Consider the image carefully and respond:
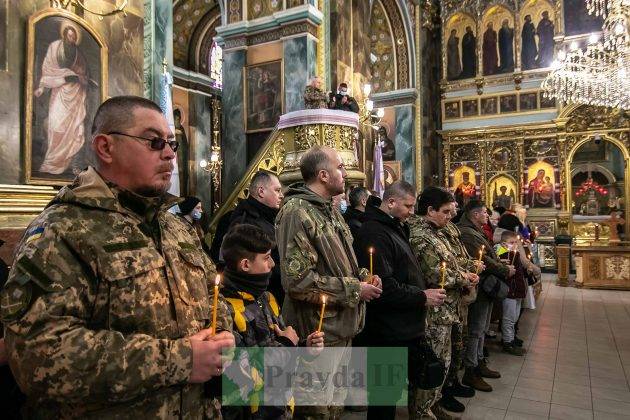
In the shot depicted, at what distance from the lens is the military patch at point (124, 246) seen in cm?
131

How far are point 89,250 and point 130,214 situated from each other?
0.61 ft

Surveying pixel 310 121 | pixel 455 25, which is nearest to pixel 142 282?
pixel 310 121

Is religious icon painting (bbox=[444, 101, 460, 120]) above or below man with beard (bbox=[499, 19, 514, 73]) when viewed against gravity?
below

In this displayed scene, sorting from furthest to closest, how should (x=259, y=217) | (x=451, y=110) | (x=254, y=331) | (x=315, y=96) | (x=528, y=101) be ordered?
(x=451, y=110) → (x=528, y=101) → (x=315, y=96) → (x=259, y=217) → (x=254, y=331)

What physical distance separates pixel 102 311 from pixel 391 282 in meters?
2.12

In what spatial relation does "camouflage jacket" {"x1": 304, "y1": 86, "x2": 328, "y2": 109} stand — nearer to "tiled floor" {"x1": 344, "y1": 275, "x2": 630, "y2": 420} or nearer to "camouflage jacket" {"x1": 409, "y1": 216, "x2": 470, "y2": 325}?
"tiled floor" {"x1": 344, "y1": 275, "x2": 630, "y2": 420}

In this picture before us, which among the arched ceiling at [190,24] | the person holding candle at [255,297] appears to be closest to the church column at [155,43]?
the person holding candle at [255,297]

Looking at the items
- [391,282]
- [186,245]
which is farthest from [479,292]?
[186,245]

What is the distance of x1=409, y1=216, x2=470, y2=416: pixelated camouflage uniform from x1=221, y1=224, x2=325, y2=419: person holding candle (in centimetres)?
163

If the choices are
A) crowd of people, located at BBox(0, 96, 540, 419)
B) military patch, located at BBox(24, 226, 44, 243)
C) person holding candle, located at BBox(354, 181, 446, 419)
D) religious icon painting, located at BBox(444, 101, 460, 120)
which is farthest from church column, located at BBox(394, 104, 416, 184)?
military patch, located at BBox(24, 226, 44, 243)

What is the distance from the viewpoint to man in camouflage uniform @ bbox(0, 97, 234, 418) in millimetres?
1176

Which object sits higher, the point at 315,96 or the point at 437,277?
the point at 315,96

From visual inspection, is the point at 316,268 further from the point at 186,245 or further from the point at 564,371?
the point at 564,371

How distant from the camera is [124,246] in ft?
4.41
